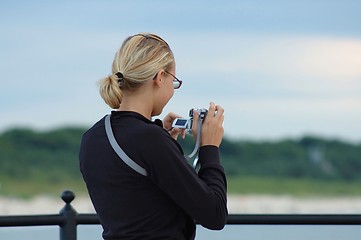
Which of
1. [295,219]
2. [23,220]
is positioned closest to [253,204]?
[295,219]

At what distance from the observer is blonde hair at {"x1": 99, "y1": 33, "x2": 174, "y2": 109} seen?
76.7 inches

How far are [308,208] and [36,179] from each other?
7.48 meters

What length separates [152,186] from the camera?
1944 millimetres

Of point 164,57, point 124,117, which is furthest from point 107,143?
point 164,57

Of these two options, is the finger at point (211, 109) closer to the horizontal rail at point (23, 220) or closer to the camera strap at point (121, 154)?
the camera strap at point (121, 154)

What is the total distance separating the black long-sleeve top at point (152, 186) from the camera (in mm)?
1902

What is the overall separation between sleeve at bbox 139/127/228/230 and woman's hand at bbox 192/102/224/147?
10cm

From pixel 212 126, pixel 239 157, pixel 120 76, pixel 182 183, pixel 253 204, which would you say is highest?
pixel 239 157

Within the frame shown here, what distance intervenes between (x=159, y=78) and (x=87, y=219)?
5.46 ft

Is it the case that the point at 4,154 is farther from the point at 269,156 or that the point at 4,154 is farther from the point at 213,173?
the point at 213,173

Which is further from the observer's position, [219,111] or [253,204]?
[253,204]

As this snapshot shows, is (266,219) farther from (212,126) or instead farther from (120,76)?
(120,76)

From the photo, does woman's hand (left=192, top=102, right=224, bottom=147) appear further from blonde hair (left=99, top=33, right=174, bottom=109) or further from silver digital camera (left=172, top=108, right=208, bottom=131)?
blonde hair (left=99, top=33, right=174, bottom=109)

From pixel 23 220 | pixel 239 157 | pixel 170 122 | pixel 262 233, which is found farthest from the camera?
pixel 239 157
